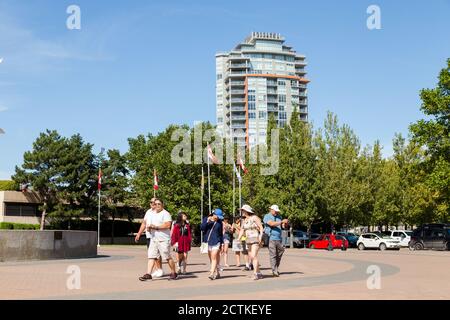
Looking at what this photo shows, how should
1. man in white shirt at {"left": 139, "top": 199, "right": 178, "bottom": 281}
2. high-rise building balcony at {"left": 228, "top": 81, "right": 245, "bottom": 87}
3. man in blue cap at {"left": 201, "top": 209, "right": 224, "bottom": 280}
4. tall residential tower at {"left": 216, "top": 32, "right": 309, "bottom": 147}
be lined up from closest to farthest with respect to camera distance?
man in white shirt at {"left": 139, "top": 199, "right": 178, "bottom": 281}
man in blue cap at {"left": 201, "top": 209, "right": 224, "bottom": 280}
tall residential tower at {"left": 216, "top": 32, "right": 309, "bottom": 147}
high-rise building balcony at {"left": 228, "top": 81, "right": 245, "bottom": 87}

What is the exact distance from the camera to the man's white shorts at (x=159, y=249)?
14711mm

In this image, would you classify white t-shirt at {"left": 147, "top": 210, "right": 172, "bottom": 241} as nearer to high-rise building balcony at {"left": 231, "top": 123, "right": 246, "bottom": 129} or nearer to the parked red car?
the parked red car

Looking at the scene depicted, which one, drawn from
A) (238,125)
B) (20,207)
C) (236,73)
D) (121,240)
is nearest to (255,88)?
(236,73)

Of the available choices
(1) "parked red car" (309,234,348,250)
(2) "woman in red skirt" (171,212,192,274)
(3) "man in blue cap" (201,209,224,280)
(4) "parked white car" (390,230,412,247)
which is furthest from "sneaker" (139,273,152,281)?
(4) "parked white car" (390,230,412,247)

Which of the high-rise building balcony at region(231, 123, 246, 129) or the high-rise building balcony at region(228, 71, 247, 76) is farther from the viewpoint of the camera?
the high-rise building balcony at region(228, 71, 247, 76)

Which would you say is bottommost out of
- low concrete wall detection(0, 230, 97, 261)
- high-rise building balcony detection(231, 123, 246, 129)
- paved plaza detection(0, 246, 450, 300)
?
paved plaza detection(0, 246, 450, 300)

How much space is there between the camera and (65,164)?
65375mm

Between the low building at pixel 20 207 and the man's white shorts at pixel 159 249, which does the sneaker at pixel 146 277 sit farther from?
the low building at pixel 20 207

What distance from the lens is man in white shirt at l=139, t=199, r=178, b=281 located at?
14703 mm

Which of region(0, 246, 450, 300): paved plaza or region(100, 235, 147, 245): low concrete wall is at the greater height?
region(0, 246, 450, 300): paved plaza
